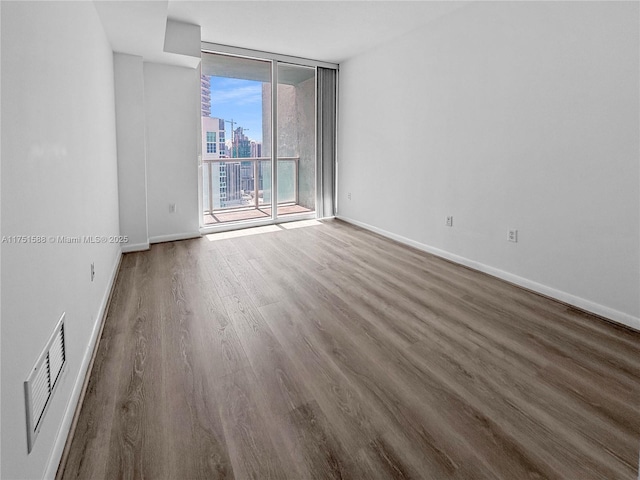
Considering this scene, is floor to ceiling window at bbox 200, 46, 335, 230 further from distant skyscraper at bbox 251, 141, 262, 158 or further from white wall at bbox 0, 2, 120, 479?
white wall at bbox 0, 2, 120, 479

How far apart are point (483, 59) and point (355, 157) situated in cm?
244

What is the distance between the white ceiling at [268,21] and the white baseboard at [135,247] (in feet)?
6.92

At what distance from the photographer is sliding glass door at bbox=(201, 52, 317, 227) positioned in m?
5.21

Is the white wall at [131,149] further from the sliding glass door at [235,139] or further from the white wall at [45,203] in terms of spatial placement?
the white wall at [45,203]

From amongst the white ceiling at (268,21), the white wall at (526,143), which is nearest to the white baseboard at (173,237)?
the white ceiling at (268,21)

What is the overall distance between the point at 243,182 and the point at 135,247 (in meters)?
2.13

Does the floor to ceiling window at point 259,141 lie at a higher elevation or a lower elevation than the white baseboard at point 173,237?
higher

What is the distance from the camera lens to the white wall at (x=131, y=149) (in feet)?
13.3

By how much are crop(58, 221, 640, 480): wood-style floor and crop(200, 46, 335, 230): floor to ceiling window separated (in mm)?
2661

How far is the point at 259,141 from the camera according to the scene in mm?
5672

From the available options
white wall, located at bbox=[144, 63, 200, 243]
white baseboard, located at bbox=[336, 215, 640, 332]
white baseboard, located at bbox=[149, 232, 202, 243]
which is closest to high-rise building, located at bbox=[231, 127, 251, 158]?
white wall, located at bbox=[144, 63, 200, 243]

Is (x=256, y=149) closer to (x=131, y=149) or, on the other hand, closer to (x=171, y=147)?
(x=171, y=147)

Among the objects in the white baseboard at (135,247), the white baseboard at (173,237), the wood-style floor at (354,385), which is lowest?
the wood-style floor at (354,385)

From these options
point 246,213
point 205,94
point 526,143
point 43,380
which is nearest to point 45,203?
point 43,380
